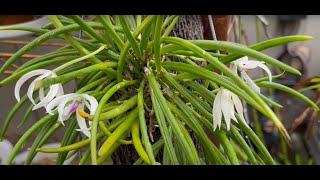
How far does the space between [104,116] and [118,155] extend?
25 cm

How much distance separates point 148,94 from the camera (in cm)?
65

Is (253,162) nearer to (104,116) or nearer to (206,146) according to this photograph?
(206,146)

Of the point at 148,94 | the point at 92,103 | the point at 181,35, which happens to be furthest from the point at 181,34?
the point at 92,103

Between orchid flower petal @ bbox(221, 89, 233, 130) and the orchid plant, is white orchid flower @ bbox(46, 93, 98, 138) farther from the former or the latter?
orchid flower petal @ bbox(221, 89, 233, 130)

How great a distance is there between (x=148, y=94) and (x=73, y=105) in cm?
13

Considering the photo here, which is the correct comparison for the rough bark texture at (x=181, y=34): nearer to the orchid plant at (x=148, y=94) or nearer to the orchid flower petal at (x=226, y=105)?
the orchid plant at (x=148, y=94)

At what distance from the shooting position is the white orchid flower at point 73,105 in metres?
0.55

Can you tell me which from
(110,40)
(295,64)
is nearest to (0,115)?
(295,64)

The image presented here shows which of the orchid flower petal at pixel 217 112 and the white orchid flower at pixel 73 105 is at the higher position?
the white orchid flower at pixel 73 105

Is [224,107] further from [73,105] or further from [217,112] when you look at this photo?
[73,105]

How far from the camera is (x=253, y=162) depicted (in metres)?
0.55

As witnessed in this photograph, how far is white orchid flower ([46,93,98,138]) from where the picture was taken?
55cm

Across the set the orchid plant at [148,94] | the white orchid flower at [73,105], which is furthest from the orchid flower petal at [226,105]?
the white orchid flower at [73,105]
